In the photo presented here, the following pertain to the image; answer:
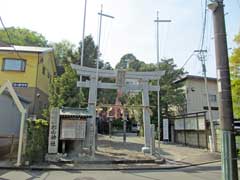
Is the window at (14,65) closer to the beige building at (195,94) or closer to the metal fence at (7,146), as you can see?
the metal fence at (7,146)

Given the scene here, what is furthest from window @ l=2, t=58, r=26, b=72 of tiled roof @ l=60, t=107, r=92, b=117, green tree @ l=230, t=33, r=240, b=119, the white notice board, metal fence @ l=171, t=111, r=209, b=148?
green tree @ l=230, t=33, r=240, b=119

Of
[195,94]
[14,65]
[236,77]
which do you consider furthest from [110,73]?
[195,94]

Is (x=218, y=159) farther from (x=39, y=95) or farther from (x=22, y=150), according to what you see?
(x=39, y=95)

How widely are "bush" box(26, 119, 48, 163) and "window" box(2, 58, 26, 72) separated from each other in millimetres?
9323

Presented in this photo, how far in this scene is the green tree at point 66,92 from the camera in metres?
16.4

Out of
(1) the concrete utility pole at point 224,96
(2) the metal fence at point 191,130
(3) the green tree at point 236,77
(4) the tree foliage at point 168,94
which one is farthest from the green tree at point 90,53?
(1) the concrete utility pole at point 224,96

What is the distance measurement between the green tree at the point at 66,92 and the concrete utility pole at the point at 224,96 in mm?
12828

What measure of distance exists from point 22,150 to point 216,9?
964 cm

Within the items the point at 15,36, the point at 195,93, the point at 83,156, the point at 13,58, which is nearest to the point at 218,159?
the point at 83,156

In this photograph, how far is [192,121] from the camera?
66.1ft

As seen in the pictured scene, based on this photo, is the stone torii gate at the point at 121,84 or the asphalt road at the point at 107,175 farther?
the stone torii gate at the point at 121,84

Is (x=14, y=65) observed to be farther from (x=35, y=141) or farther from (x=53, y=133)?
(x=35, y=141)

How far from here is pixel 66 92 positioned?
16594mm

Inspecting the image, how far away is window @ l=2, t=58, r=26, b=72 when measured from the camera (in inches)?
751
